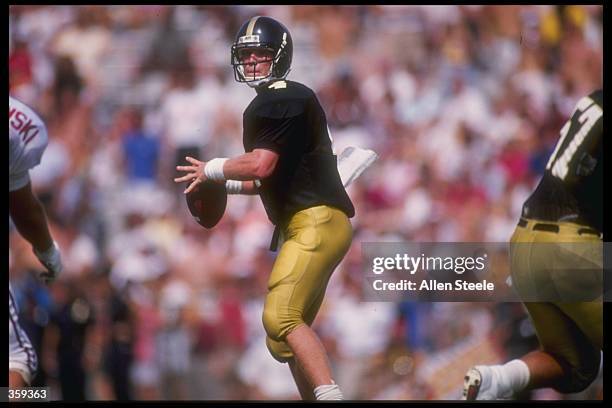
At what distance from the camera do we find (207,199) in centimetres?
623

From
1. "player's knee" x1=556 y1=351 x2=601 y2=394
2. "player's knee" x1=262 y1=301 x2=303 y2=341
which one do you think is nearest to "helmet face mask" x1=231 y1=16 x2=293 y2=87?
"player's knee" x1=262 y1=301 x2=303 y2=341

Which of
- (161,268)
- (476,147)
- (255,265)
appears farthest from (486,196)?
(161,268)

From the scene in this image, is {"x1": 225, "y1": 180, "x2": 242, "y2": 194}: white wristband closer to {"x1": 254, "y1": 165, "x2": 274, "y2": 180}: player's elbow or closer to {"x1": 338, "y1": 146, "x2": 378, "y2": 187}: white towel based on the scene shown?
{"x1": 254, "y1": 165, "x2": 274, "y2": 180}: player's elbow

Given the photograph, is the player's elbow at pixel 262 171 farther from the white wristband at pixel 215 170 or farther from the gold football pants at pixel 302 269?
the gold football pants at pixel 302 269

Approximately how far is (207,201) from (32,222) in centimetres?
89

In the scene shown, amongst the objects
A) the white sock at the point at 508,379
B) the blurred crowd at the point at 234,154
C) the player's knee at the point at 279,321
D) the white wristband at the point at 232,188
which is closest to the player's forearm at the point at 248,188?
the white wristband at the point at 232,188

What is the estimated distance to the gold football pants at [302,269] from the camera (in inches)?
225

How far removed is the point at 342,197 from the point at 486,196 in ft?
11.8

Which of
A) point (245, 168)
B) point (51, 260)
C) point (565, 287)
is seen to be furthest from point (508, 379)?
point (51, 260)

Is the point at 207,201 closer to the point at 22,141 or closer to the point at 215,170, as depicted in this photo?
the point at 215,170

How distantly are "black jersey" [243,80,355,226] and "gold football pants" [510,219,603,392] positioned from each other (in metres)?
1.00

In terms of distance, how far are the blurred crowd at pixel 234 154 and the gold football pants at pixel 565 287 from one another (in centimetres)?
171

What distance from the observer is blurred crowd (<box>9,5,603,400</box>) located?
866cm

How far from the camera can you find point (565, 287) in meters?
6.21
